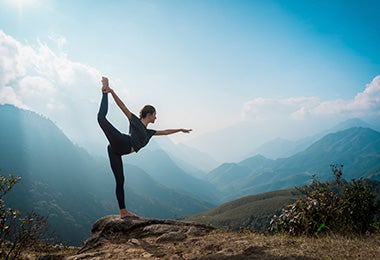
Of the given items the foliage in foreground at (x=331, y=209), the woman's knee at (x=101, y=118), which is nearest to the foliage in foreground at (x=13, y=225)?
the woman's knee at (x=101, y=118)

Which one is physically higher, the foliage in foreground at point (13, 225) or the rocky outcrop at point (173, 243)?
the foliage in foreground at point (13, 225)

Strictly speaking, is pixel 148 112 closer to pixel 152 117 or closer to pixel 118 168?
pixel 152 117

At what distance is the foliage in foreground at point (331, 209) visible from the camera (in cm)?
1005

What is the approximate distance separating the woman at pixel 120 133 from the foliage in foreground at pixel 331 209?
6.22 m

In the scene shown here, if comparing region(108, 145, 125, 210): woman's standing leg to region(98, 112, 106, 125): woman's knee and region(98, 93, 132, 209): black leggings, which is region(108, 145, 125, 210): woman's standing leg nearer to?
region(98, 93, 132, 209): black leggings

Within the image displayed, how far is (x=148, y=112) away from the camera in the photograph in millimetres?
8156

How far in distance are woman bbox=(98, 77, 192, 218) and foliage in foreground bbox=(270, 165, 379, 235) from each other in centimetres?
622

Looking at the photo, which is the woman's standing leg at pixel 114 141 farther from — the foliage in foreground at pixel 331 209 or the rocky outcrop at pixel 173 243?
the foliage in foreground at pixel 331 209

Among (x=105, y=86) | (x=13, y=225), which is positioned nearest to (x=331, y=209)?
(x=105, y=86)

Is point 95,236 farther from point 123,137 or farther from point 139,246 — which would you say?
point 123,137

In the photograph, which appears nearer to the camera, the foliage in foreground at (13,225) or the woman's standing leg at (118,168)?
the foliage in foreground at (13,225)

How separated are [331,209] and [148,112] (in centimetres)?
767

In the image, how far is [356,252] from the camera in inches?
207

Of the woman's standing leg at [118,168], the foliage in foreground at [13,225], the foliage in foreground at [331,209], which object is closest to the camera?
the foliage in foreground at [13,225]
